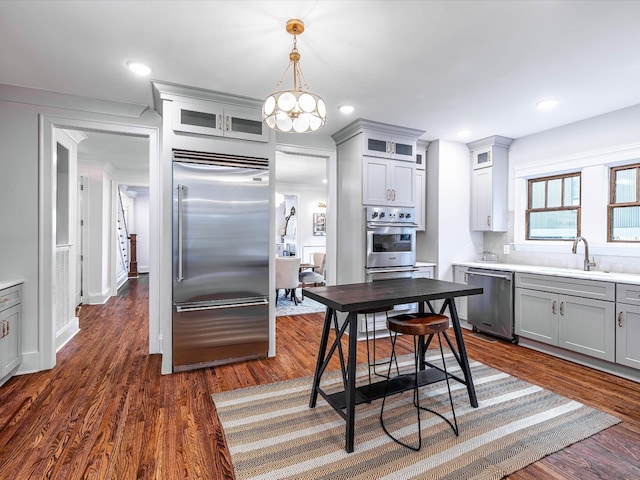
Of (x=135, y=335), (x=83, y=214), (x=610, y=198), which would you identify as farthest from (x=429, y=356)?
(x=83, y=214)

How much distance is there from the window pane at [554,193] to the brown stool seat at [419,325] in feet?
9.79

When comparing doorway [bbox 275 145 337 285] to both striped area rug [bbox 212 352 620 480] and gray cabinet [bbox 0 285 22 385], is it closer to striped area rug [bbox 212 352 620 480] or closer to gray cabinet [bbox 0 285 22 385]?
striped area rug [bbox 212 352 620 480]

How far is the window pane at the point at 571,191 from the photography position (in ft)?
12.9

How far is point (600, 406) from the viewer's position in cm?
243

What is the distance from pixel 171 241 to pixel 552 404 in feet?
10.9

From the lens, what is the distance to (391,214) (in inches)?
163

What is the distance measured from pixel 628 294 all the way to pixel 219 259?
3.64m

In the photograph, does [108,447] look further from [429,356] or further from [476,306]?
[476,306]

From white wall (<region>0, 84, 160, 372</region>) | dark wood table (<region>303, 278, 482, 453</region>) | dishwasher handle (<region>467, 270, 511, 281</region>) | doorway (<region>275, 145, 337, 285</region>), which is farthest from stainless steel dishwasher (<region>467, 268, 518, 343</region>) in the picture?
white wall (<region>0, 84, 160, 372</region>)

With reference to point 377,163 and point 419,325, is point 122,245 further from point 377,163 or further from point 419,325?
point 419,325

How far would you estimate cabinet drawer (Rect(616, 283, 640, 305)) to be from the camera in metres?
2.84

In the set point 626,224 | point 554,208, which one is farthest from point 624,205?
point 554,208

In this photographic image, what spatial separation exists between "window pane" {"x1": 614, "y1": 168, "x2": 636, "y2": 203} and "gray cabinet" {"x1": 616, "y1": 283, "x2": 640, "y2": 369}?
1143 millimetres

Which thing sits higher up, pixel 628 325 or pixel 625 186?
pixel 625 186
